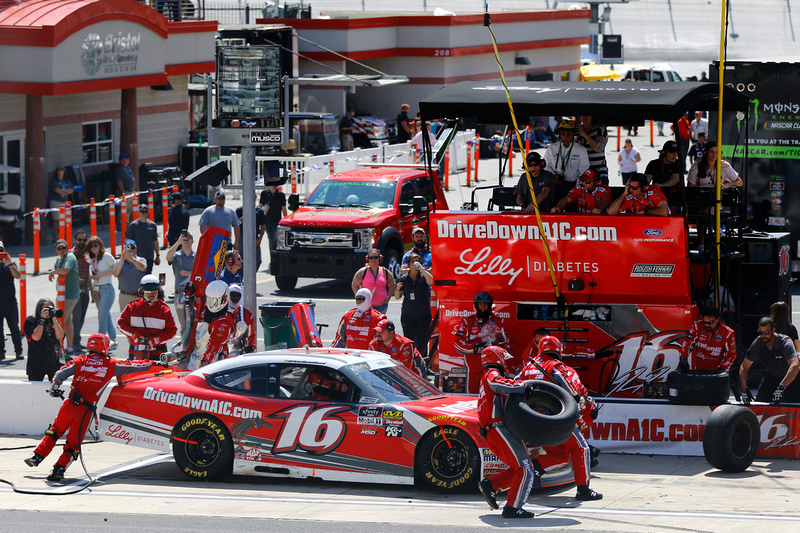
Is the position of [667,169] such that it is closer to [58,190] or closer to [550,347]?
[550,347]

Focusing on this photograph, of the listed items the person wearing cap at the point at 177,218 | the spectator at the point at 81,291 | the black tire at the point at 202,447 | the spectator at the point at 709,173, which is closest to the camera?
the black tire at the point at 202,447

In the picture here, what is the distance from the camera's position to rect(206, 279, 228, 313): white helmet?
14734 millimetres

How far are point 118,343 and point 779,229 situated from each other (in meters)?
11.0

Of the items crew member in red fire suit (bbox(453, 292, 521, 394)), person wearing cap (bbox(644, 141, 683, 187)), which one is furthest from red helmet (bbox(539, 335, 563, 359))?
person wearing cap (bbox(644, 141, 683, 187))

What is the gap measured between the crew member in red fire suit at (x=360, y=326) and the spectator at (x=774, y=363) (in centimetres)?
411

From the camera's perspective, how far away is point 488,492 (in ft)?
34.8

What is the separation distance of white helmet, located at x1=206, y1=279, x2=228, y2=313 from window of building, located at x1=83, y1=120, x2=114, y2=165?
16.5m

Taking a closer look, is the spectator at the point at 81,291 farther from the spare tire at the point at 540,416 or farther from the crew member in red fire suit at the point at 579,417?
the spare tire at the point at 540,416

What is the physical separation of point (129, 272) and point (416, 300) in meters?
4.24

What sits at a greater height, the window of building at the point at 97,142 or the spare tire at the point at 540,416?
the window of building at the point at 97,142

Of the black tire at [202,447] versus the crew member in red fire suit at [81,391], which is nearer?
the black tire at [202,447]

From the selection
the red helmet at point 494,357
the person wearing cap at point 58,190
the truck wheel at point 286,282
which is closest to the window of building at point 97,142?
the person wearing cap at point 58,190

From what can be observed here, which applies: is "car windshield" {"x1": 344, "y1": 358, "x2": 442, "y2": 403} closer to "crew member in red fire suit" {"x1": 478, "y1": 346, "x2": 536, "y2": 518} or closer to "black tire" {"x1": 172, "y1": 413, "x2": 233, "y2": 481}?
"crew member in red fire suit" {"x1": 478, "y1": 346, "x2": 536, "y2": 518}

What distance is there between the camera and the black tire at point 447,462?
Answer: 1118 cm
